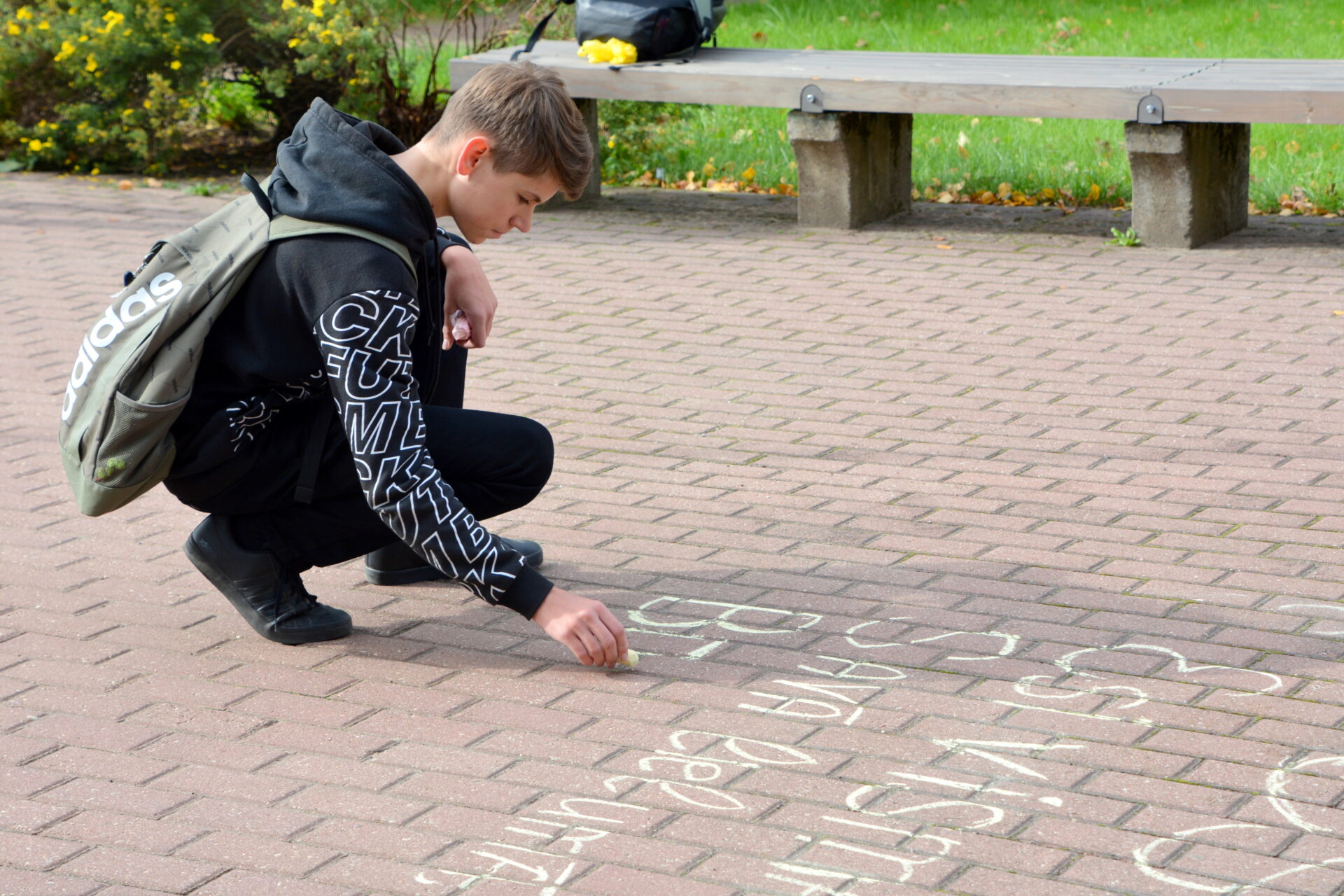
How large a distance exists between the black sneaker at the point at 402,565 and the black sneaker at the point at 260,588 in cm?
34

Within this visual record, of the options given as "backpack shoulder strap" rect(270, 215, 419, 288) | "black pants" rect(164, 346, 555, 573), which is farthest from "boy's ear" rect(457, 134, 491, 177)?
"black pants" rect(164, 346, 555, 573)

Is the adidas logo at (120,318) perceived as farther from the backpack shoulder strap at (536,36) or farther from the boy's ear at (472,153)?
the backpack shoulder strap at (536,36)

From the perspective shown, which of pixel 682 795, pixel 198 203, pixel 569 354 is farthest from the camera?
pixel 198 203

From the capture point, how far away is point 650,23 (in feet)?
25.8

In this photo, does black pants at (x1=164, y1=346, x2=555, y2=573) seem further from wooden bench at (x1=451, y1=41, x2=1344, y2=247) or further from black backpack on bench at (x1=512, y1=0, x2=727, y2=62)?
black backpack on bench at (x1=512, y1=0, x2=727, y2=62)

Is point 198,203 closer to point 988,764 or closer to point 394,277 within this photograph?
point 394,277

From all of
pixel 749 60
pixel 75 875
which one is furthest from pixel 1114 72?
pixel 75 875

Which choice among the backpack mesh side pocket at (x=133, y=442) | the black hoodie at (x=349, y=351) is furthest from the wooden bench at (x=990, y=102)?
the backpack mesh side pocket at (x=133, y=442)

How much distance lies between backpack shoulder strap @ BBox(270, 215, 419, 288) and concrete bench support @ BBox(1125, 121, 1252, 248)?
4497mm

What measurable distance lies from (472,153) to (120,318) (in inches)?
30.6

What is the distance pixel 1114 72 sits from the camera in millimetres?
7277

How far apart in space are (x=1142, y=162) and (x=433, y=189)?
14.6 feet

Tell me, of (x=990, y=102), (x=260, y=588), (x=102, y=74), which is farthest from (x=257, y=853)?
(x=102, y=74)

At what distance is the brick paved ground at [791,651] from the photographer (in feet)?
8.96
